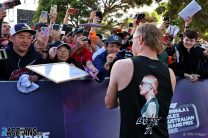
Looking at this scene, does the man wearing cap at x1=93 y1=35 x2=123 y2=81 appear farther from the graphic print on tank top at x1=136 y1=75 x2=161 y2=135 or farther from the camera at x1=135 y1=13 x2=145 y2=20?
the graphic print on tank top at x1=136 y1=75 x2=161 y2=135

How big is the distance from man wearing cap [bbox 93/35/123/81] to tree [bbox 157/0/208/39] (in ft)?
47.4

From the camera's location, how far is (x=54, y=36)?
6.79 metres

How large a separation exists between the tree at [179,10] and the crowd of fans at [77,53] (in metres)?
13.7

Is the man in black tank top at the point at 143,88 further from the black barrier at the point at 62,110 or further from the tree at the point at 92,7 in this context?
the tree at the point at 92,7

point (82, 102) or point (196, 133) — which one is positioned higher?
point (82, 102)

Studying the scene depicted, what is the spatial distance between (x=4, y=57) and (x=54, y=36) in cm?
243

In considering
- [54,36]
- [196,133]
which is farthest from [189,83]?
[54,36]

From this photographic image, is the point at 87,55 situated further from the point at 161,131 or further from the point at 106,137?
the point at 161,131

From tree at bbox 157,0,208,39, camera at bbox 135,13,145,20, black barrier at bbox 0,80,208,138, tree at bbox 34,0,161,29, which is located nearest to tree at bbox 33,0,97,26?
tree at bbox 34,0,161,29

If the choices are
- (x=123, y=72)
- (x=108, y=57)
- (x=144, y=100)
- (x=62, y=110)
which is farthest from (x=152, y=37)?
(x=108, y=57)

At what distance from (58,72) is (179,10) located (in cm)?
1798

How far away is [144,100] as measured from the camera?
3086 millimetres

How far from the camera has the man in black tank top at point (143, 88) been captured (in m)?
3.05

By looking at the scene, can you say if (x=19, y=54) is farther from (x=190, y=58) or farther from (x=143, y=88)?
(x=190, y=58)
